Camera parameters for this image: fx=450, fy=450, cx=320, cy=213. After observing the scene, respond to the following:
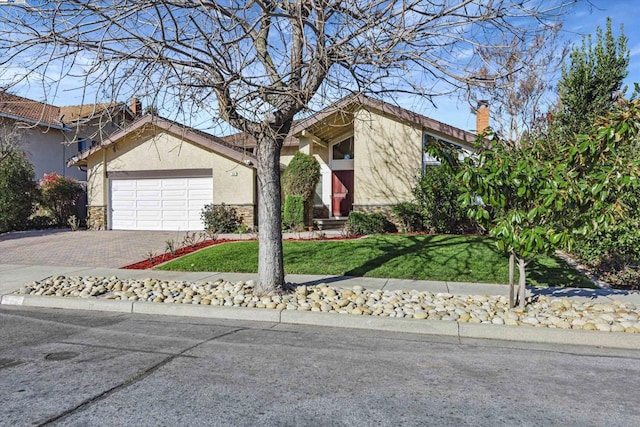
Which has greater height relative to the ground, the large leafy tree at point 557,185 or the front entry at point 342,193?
the front entry at point 342,193

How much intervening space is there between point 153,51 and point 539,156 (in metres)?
5.65

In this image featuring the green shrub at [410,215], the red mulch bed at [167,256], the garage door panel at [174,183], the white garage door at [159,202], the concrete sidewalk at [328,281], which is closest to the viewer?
the concrete sidewalk at [328,281]

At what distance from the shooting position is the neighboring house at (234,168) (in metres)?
16.2

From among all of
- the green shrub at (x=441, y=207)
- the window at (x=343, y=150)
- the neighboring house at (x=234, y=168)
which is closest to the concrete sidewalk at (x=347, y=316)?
the green shrub at (x=441, y=207)

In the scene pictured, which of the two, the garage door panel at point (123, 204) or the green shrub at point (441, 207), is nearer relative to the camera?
the green shrub at point (441, 207)

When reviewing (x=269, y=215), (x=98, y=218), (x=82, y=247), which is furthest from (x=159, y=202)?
(x=269, y=215)

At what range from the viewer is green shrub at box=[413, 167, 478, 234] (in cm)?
1421

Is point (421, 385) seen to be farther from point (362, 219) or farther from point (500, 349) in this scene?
point (362, 219)

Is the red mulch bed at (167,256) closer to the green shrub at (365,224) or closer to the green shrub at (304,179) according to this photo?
the green shrub at (304,179)

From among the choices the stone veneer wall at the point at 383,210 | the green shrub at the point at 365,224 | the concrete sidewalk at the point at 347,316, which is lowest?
the concrete sidewalk at the point at 347,316

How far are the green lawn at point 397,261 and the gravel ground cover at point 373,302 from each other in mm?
1463

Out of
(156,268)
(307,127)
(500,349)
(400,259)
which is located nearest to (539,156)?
(500,349)

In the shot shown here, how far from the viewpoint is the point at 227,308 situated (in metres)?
6.93

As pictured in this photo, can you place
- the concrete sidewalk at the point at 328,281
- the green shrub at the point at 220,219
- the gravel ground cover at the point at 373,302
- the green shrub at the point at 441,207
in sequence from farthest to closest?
the green shrub at the point at 220,219 → the green shrub at the point at 441,207 → the concrete sidewalk at the point at 328,281 → the gravel ground cover at the point at 373,302
